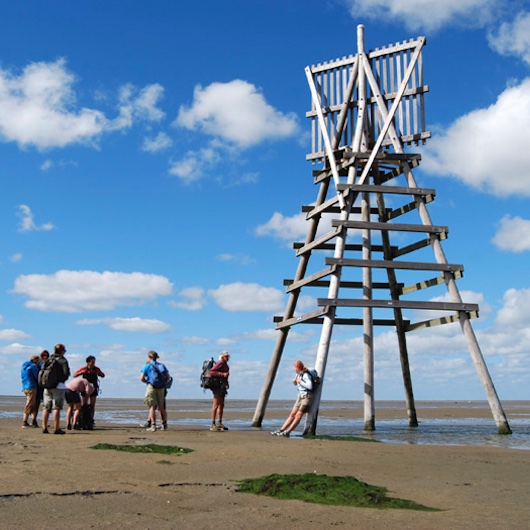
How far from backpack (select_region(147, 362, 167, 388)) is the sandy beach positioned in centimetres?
204

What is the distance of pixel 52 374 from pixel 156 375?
6.71ft

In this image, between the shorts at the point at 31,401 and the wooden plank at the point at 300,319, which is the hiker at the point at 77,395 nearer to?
the shorts at the point at 31,401

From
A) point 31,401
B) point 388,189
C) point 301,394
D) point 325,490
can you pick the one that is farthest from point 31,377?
point 325,490

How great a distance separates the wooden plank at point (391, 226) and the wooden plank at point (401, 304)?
5.27 feet

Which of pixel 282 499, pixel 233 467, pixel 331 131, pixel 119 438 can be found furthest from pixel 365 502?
pixel 331 131

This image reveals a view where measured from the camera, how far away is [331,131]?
17297mm

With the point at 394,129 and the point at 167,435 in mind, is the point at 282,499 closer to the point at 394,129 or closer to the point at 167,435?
the point at 167,435

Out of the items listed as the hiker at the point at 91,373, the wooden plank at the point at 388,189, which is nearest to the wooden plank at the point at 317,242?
the wooden plank at the point at 388,189

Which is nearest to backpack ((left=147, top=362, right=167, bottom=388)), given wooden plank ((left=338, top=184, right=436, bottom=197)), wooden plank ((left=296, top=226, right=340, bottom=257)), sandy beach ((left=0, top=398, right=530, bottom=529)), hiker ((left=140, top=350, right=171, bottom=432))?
hiker ((left=140, top=350, right=171, bottom=432))

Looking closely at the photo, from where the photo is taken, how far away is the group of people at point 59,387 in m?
12.5

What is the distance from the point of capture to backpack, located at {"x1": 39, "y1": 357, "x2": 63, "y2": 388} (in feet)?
40.7

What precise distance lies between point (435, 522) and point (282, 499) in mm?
1439

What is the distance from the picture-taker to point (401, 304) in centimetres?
1444

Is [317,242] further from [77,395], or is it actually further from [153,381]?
[77,395]
